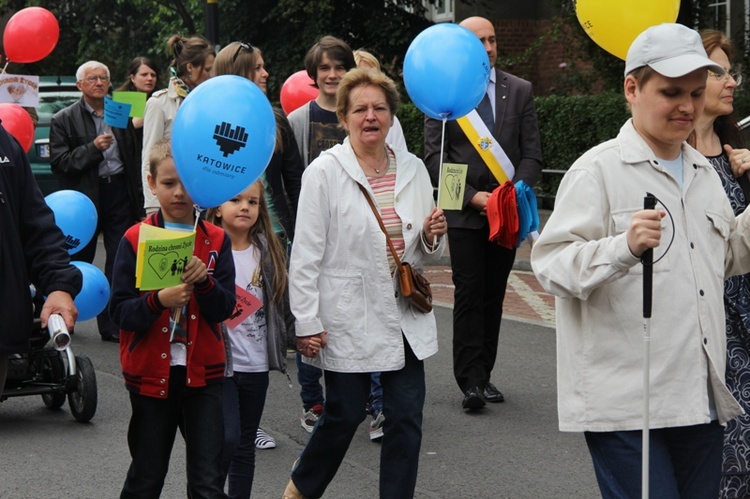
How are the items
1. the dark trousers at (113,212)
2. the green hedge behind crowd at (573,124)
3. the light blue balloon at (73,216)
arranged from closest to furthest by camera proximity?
the light blue balloon at (73,216), the dark trousers at (113,212), the green hedge behind crowd at (573,124)

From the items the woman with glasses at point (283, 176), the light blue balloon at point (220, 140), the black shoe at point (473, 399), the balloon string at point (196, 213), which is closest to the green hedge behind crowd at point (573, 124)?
the black shoe at point (473, 399)

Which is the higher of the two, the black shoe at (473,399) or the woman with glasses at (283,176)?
the woman with glasses at (283,176)

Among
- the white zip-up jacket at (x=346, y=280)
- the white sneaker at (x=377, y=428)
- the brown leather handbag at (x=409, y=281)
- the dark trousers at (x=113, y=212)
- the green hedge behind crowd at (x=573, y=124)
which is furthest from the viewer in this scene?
the green hedge behind crowd at (x=573, y=124)

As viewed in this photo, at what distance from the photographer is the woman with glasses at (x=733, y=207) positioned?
460 cm

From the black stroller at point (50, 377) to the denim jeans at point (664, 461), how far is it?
419 cm

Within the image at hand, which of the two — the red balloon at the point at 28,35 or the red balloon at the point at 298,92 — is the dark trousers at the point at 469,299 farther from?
the red balloon at the point at 28,35

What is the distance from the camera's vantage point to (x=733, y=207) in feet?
15.6

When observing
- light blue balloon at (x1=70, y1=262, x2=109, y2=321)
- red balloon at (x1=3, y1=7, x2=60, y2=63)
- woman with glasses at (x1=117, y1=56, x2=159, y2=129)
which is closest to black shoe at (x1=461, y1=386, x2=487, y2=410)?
light blue balloon at (x1=70, y1=262, x2=109, y2=321)

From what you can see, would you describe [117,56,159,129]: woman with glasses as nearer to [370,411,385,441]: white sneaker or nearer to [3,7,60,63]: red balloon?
[3,7,60,63]: red balloon

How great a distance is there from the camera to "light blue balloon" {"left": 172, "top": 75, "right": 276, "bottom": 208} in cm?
465

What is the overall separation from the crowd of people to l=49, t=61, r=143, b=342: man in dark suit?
10.4 feet

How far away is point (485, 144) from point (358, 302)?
2.60 m

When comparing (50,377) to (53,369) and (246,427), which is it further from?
(246,427)

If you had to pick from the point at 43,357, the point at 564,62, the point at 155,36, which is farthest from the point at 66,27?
the point at 43,357
